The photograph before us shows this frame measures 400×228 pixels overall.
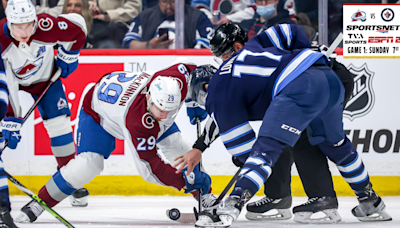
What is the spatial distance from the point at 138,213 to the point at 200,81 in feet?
3.15

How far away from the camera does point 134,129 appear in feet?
6.82

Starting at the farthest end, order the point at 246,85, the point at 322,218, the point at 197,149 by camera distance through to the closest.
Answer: the point at 322,218 → the point at 197,149 → the point at 246,85

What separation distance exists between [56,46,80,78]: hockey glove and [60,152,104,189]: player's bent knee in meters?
1.01

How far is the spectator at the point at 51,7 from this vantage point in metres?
3.51

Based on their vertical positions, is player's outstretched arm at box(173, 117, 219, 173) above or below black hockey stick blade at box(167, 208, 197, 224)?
above

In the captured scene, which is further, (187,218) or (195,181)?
(187,218)

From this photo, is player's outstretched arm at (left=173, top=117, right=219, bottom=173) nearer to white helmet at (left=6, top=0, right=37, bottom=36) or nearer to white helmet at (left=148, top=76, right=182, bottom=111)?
white helmet at (left=148, top=76, right=182, bottom=111)

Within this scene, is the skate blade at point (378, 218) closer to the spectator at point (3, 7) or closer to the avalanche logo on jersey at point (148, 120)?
the avalanche logo on jersey at point (148, 120)

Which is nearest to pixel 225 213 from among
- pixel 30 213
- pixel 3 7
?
pixel 30 213

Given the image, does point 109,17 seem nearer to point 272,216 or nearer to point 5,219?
point 272,216

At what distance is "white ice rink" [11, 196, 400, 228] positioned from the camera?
7.49 ft

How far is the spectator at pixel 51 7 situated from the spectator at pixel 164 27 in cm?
55

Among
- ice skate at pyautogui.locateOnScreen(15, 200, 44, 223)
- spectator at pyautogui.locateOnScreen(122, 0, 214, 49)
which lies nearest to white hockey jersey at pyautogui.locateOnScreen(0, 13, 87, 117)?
spectator at pyautogui.locateOnScreen(122, 0, 214, 49)

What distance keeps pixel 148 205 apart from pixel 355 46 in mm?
1916
